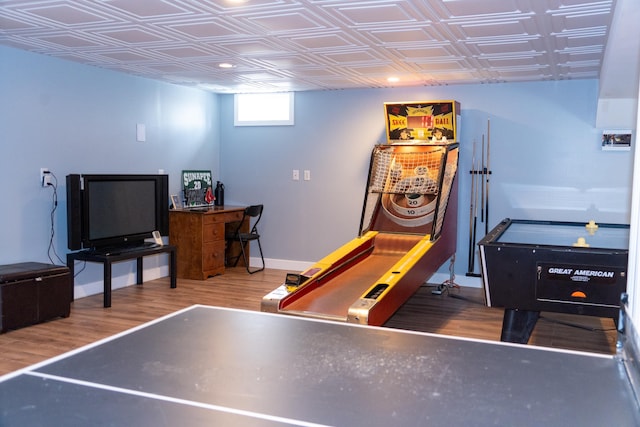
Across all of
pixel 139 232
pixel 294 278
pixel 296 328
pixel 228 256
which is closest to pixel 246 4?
pixel 294 278

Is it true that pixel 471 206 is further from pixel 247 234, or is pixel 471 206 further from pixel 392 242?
pixel 247 234

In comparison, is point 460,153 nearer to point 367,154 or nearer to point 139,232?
point 367,154

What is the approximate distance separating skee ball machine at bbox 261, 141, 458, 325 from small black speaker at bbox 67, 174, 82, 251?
2078 millimetres

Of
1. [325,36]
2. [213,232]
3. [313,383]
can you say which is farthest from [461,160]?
[313,383]

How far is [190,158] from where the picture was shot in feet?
23.3

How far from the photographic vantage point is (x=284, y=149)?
7289mm

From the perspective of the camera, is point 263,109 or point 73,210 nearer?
point 73,210

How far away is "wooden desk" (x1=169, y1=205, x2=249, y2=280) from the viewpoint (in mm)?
6461

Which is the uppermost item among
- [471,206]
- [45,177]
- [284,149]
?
[284,149]

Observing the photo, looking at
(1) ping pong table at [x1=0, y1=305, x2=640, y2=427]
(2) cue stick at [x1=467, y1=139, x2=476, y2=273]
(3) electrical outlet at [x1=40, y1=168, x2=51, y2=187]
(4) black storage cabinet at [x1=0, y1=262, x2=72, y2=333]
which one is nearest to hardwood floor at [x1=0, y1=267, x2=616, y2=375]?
(4) black storage cabinet at [x1=0, y1=262, x2=72, y2=333]

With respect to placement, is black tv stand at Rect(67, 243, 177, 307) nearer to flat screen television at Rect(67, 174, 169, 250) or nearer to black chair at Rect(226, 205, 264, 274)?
flat screen television at Rect(67, 174, 169, 250)

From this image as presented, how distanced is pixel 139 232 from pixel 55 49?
6.29 ft

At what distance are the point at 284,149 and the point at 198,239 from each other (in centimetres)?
163

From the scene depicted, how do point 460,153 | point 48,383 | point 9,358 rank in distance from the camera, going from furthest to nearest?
point 460,153
point 9,358
point 48,383
